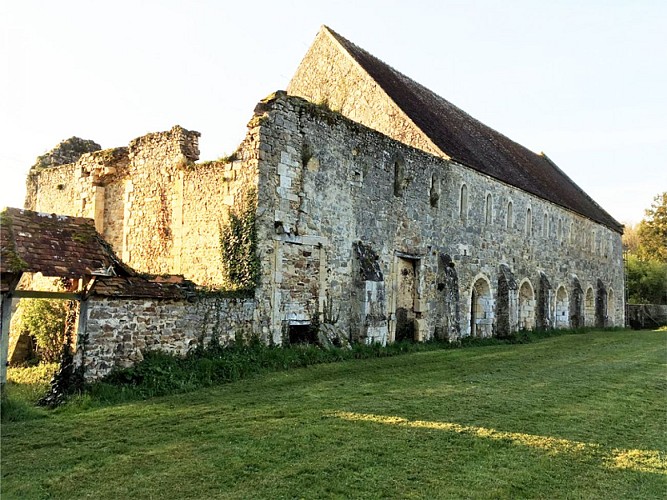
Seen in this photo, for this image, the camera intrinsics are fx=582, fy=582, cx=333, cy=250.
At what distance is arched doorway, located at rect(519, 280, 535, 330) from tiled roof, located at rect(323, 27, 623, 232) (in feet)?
14.6

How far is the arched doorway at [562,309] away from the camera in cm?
3036

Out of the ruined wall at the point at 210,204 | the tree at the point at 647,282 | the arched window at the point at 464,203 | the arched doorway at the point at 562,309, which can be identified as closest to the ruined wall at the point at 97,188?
the ruined wall at the point at 210,204

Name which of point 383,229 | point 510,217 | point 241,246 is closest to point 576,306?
point 510,217

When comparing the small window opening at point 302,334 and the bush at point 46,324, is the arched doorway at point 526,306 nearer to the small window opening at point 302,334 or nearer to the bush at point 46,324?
the small window opening at point 302,334

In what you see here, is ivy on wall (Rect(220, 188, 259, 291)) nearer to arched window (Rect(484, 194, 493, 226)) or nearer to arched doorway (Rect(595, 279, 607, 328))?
arched window (Rect(484, 194, 493, 226))

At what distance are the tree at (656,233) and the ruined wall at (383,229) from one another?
3049cm

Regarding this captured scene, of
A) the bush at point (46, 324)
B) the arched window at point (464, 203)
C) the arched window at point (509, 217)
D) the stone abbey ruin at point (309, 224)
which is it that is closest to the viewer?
the stone abbey ruin at point (309, 224)

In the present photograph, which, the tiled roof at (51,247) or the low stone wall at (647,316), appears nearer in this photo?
the tiled roof at (51,247)

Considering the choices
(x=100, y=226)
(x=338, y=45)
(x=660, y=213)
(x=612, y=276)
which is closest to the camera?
(x=100, y=226)

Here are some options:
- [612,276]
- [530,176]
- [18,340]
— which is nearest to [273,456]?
[18,340]

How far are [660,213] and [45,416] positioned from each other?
185 feet

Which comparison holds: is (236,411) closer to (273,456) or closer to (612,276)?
(273,456)

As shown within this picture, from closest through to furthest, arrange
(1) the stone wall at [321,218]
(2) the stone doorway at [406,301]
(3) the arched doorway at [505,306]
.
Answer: (1) the stone wall at [321,218] → (2) the stone doorway at [406,301] → (3) the arched doorway at [505,306]

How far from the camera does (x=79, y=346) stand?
30.4ft
